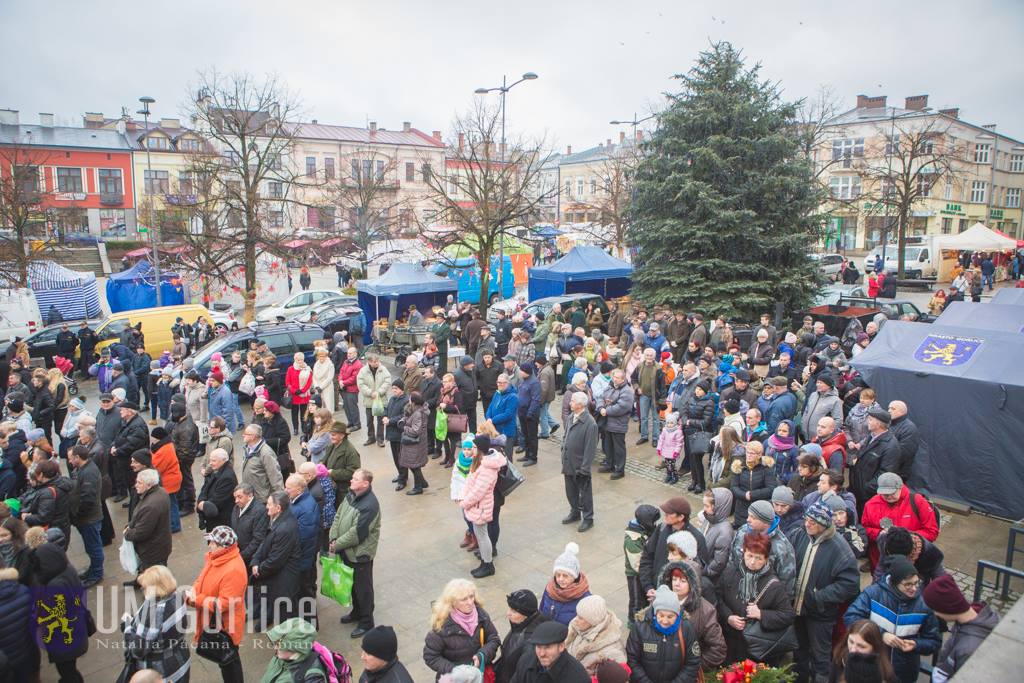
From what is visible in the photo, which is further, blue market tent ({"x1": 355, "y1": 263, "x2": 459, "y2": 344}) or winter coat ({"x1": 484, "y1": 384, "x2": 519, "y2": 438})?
blue market tent ({"x1": 355, "y1": 263, "x2": 459, "y2": 344})

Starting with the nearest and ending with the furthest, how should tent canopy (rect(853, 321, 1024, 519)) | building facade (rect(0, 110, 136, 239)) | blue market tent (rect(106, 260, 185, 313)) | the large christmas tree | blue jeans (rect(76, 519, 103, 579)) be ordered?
blue jeans (rect(76, 519, 103, 579)) → tent canopy (rect(853, 321, 1024, 519)) → the large christmas tree → blue market tent (rect(106, 260, 185, 313)) → building facade (rect(0, 110, 136, 239))

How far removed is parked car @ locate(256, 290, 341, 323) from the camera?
23781 mm

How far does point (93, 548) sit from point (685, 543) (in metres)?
6.68

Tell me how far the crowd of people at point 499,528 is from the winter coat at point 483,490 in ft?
0.08

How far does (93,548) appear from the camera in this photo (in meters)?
7.60

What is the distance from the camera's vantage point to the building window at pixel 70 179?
53.4m

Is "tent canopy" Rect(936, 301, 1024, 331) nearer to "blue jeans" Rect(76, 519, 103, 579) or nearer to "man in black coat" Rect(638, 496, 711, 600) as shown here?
"man in black coat" Rect(638, 496, 711, 600)

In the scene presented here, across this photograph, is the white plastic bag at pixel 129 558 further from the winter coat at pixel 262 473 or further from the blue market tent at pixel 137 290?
the blue market tent at pixel 137 290

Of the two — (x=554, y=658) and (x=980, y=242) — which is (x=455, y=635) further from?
(x=980, y=242)

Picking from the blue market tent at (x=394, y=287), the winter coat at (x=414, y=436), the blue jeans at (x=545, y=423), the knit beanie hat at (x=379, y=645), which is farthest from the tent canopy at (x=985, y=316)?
the blue market tent at (x=394, y=287)

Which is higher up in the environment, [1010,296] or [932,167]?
A: [932,167]

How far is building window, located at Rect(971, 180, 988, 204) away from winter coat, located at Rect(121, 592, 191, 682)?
211 feet

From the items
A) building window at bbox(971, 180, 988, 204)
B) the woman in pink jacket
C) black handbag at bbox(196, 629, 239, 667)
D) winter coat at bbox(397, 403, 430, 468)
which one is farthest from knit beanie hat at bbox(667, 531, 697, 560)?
building window at bbox(971, 180, 988, 204)

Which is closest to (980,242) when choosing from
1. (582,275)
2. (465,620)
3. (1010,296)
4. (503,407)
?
(1010,296)
